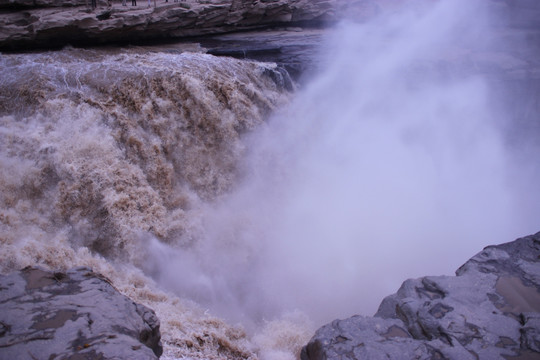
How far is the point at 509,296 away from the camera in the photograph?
317 cm

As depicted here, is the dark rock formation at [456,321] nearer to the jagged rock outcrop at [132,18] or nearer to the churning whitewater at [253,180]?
the churning whitewater at [253,180]

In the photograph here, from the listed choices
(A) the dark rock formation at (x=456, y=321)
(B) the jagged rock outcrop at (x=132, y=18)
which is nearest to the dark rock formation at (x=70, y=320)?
(A) the dark rock formation at (x=456, y=321)

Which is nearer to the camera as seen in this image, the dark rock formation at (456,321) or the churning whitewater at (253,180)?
the dark rock formation at (456,321)

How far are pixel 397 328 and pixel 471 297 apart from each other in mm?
696

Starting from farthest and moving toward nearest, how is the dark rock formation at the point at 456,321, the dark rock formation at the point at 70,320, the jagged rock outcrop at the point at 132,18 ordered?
the jagged rock outcrop at the point at 132,18 → the dark rock formation at the point at 456,321 → the dark rock formation at the point at 70,320

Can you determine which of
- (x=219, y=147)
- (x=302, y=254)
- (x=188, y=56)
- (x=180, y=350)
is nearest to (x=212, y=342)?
(x=180, y=350)

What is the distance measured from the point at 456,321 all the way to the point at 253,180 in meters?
3.54

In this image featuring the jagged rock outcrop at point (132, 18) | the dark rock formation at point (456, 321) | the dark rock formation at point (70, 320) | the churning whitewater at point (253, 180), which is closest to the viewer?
the dark rock formation at point (70, 320)

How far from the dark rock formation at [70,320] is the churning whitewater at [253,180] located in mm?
689

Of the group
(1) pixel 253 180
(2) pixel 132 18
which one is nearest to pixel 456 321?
(1) pixel 253 180

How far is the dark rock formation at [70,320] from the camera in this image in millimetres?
2238

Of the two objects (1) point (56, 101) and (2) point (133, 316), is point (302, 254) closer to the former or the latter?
(2) point (133, 316)

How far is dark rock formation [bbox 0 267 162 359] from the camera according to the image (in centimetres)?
224

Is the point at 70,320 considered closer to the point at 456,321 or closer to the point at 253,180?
the point at 456,321
